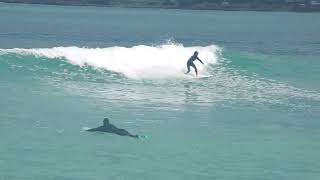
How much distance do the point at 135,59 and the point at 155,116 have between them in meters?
15.1

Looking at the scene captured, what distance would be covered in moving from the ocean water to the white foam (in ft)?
0.16

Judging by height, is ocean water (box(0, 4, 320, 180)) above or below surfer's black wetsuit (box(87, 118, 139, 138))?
below

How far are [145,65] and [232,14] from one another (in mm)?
87998

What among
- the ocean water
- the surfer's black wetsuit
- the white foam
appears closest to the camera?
the ocean water

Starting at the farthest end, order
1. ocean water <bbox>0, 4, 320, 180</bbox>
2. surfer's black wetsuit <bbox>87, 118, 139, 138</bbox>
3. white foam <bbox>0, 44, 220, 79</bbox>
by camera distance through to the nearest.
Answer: white foam <bbox>0, 44, 220, 79</bbox> < surfer's black wetsuit <bbox>87, 118, 139, 138</bbox> < ocean water <bbox>0, 4, 320, 180</bbox>

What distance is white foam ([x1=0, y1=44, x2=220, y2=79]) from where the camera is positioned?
1215 inches

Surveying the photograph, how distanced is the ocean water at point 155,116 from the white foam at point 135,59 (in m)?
0.05

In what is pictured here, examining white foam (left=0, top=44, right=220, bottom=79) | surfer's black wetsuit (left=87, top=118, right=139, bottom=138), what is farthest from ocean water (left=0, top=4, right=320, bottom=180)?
surfer's black wetsuit (left=87, top=118, right=139, bottom=138)

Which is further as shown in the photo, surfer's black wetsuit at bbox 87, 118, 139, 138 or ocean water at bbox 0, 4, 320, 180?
surfer's black wetsuit at bbox 87, 118, 139, 138

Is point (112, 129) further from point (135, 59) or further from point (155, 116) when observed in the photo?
point (135, 59)

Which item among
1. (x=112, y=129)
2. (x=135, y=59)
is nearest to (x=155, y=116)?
(x=112, y=129)

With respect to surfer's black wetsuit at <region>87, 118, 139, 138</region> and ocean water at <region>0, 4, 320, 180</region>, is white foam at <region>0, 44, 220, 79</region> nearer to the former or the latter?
ocean water at <region>0, 4, 320, 180</region>

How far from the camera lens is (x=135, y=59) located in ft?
113

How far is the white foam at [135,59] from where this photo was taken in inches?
1215
